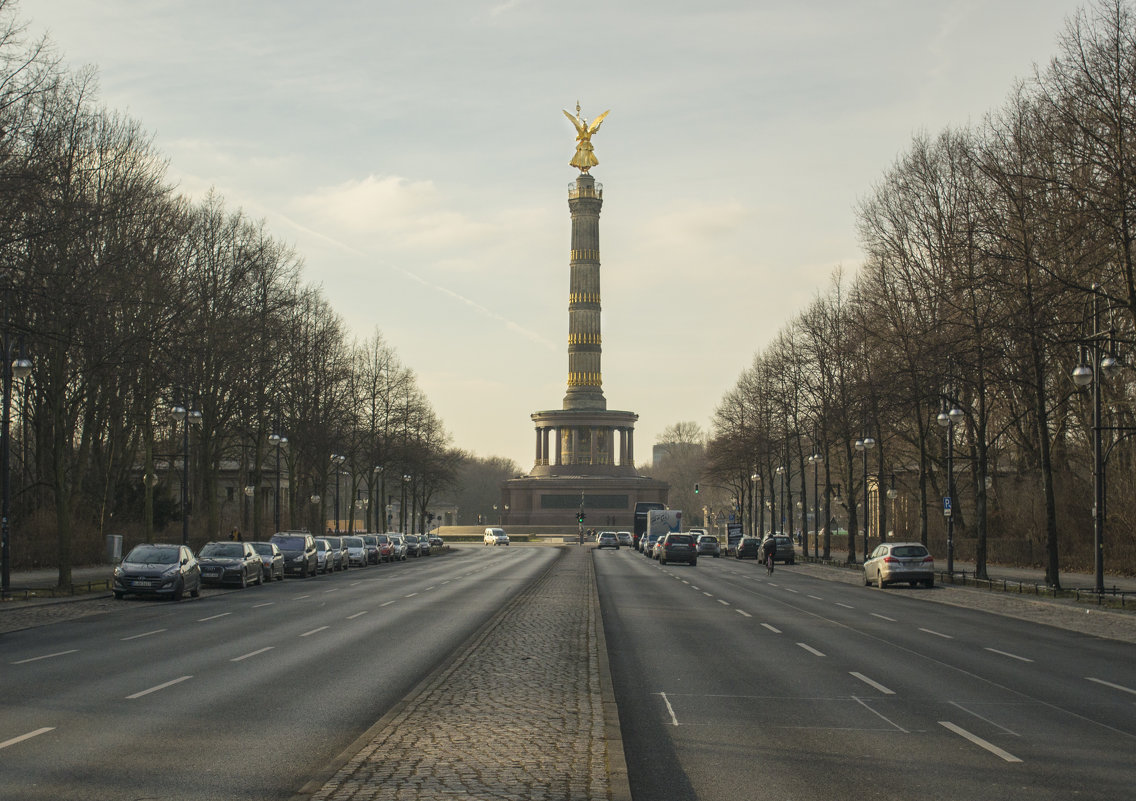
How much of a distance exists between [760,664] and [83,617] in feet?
53.9

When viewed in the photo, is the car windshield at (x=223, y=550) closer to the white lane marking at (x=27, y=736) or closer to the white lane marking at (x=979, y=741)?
the white lane marking at (x=27, y=736)

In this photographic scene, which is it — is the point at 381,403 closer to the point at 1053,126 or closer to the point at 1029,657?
the point at 1053,126

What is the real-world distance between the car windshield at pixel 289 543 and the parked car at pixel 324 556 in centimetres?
204

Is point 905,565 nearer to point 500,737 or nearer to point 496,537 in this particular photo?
point 500,737

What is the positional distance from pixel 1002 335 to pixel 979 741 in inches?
1156

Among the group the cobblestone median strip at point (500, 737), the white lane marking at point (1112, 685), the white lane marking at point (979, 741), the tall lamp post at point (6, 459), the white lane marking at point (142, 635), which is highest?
the tall lamp post at point (6, 459)

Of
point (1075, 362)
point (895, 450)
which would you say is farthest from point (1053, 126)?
point (895, 450)

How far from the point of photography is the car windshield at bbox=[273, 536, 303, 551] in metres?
48.9

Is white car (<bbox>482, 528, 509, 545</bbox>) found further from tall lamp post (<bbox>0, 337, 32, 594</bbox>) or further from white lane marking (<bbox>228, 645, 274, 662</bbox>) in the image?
white lane marking (<bbox>228, 645, 274, 662</bbox>)

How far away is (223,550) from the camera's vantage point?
40094mm

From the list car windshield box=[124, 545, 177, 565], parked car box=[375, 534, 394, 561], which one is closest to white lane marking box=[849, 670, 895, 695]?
car windshield box=[124, 545, 177, 565]

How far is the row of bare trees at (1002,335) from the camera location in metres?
27.5

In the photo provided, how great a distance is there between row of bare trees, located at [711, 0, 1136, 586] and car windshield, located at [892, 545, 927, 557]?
7.82ft

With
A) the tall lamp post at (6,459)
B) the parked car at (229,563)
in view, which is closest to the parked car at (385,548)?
the parked car at (229,563)
